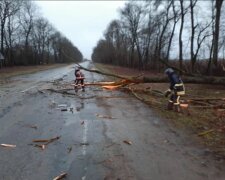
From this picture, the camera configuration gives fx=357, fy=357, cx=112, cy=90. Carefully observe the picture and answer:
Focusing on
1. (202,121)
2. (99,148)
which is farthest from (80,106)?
(99,148)

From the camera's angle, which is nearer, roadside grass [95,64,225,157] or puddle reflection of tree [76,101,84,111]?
roadside grass [95,64,225,157]

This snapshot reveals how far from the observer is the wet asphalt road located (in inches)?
250

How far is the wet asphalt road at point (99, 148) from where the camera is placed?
20.8 ft

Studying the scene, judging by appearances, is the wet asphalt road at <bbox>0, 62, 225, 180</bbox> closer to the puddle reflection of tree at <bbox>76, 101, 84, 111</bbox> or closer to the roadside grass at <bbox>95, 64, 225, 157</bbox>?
the puddle reflection of tree at <bbox>76, 101, 84, 111</bbox>

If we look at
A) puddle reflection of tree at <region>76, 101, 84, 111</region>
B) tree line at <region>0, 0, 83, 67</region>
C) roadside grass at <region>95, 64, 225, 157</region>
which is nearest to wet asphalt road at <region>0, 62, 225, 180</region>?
puddle reflection of tree at <region>76, 101, 84, 111</region>

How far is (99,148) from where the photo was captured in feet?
26.0

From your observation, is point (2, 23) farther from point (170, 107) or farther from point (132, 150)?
point (132, 150)

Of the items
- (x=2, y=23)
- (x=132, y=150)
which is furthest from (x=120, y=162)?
(x=2, y=23)

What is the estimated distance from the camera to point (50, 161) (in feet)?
22.7

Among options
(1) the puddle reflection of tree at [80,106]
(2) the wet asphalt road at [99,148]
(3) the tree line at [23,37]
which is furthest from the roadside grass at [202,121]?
(3) the tree line at [23,37]

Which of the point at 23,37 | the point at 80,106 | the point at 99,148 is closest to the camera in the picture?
the point at 99,148

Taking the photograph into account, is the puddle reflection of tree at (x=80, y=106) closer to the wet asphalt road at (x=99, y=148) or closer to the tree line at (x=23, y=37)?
the wet asphalt road at (x=99, y=148)

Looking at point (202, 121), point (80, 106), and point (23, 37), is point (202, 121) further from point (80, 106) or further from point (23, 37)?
point (23, 37)

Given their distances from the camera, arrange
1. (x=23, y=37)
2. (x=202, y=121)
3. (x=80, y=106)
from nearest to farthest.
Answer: (x=202, y=121), (x=80, y=106), (x=23, y=37)
